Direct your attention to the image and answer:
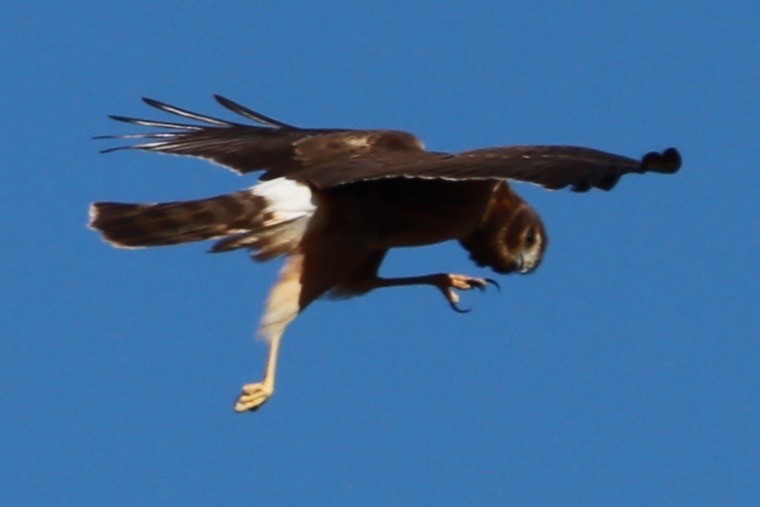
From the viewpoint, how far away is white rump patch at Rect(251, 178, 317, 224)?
12250 mm

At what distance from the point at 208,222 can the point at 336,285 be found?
3.22 ft

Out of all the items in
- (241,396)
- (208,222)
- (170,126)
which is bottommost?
(241,396)

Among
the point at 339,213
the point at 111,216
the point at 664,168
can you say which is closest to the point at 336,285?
the point at 339,213

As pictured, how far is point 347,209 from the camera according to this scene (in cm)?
1237

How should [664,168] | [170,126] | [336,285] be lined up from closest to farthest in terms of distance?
[664,168]
[336,285]
[170,126]

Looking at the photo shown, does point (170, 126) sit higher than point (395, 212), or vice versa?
point (170, 126)

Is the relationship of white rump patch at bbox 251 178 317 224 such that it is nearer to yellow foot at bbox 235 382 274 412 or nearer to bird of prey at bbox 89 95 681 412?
bird of prey at bbox 89 95 681 412

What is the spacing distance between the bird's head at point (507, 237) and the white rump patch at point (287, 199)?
1079 millimetres

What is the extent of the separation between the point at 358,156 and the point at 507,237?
1161 mm

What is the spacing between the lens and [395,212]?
40.7 feet

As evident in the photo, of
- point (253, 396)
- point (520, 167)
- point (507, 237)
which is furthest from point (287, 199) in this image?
→ point (520, 167)

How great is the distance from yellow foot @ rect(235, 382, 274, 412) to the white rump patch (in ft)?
2.67

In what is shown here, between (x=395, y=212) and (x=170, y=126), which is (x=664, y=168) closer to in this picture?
(x=395, y=212)

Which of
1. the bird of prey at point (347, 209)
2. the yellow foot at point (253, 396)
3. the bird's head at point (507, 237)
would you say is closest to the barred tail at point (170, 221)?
the bird of prey at point (347, 209)
